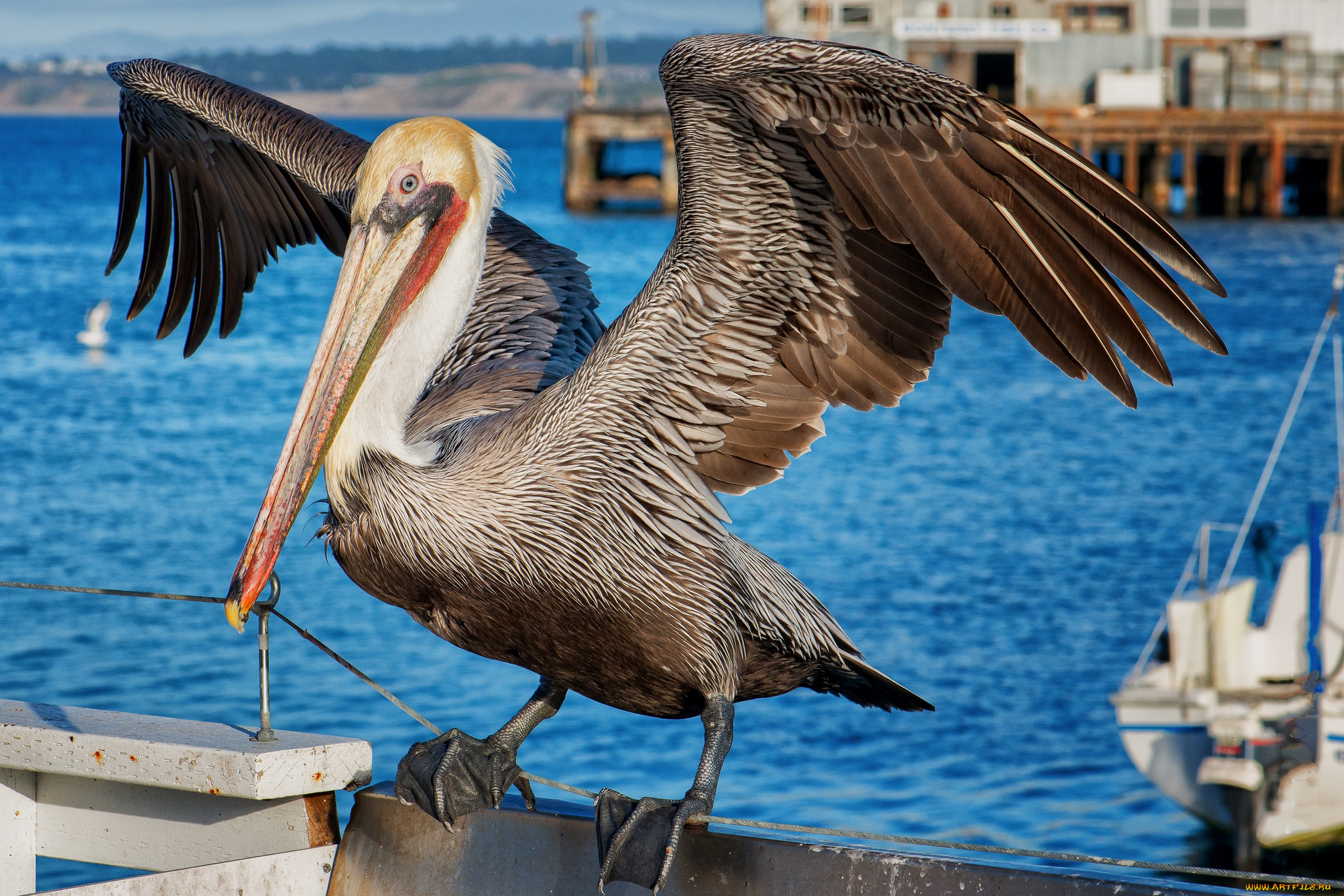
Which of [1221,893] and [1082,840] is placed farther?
[1082,840]

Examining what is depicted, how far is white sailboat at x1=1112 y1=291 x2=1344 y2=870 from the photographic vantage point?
9.41m

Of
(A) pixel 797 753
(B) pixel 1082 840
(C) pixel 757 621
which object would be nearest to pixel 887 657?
(A) pixel 797 753

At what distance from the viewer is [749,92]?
9.12 feet

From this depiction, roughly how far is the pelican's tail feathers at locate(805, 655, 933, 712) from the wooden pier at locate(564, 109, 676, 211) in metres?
36.5

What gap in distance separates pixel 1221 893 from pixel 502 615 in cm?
152

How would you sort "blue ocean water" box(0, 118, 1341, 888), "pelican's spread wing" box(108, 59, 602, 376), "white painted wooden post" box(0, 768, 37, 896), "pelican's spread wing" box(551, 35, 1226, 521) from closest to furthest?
1. "pelican's spread wing" box(551, 35, 1226, 521)
2. "white painted wooden post" box(0, 768, 37, 896)
3. "pelican's spread wing" box(108, 59, 602, 376)
4. "blue ocean water" box(0, 118, 1341, 888)

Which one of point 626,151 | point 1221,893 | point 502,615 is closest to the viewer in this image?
point 1221,893

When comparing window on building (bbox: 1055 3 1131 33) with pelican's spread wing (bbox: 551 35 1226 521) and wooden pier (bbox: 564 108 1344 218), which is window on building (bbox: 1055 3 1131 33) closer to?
wooden pier (bbox: 564 108 1344 218)

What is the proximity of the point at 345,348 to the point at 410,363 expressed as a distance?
0.17 m

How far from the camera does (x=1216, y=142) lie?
126 feet

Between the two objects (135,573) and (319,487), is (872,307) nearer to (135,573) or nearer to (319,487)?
(319,487)

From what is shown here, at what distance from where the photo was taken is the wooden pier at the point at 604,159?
41.1 meters

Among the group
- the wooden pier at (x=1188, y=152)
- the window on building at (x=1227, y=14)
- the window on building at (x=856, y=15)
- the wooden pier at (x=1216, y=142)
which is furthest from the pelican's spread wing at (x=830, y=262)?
the window on building at (x=1227, y=14)

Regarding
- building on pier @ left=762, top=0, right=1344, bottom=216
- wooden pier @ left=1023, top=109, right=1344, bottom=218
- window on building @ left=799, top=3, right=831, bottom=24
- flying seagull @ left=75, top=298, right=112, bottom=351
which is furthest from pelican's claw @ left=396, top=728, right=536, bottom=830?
window on building @ left=799, top=3, right=831, bottom=24
